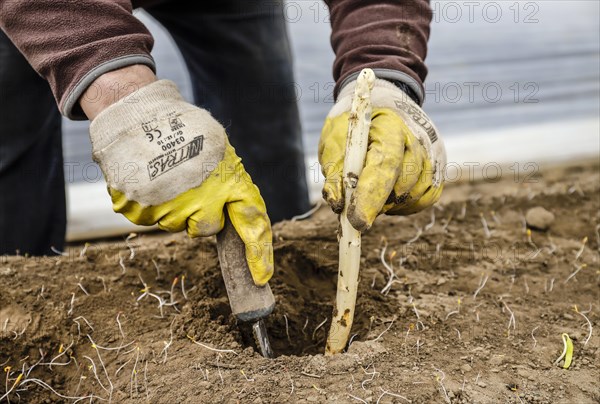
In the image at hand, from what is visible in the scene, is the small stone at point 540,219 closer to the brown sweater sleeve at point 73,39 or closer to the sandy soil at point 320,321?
the sandy soil at point 320,321

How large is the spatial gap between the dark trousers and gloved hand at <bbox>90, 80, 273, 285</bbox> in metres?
0.70

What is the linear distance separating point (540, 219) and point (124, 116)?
151 centimetres

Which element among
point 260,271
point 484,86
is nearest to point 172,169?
point 260,271

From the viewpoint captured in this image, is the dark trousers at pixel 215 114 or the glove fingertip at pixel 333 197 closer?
the glove fingertip at pixel 333 197

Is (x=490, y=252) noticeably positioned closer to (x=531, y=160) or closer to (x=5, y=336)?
(x=531, y=160)

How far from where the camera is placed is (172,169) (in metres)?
1.43

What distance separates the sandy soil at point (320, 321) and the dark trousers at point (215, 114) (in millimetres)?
392

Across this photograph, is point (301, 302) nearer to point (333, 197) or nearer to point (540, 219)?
point (333, 197)

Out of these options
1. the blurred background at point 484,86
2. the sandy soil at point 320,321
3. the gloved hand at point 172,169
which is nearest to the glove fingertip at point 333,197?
the gloved hand at point 172,169

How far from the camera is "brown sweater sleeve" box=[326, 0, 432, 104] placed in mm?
1752

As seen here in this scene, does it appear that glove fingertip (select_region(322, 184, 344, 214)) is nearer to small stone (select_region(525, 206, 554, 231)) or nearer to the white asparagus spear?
the white asparagus spear

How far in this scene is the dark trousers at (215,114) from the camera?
2.26m

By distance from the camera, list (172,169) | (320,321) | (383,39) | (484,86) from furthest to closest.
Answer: (484,86)
(320,321)
(383,39)
(172,169)

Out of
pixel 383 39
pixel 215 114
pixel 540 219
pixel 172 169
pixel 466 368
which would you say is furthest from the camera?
pixel 215 114
